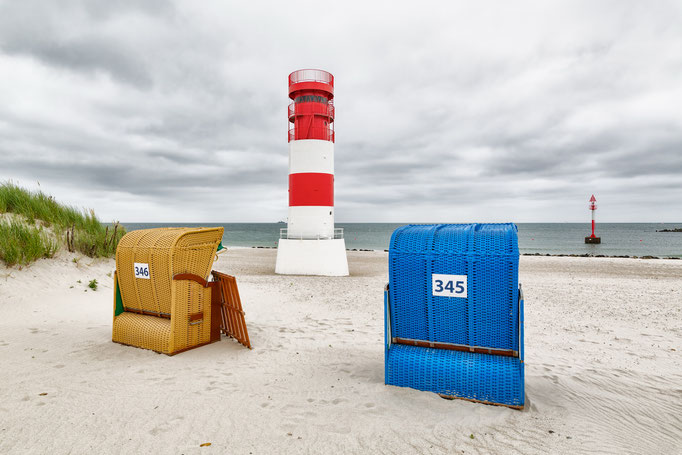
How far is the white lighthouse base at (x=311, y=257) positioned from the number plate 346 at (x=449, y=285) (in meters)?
13.6

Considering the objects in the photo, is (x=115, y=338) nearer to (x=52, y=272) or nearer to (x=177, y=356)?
(x=177, y=356)

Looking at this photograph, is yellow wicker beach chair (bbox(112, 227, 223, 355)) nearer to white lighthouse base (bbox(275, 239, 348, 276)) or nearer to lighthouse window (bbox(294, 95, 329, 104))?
white lighthouse base (bbox(275, 239, 348, 276))

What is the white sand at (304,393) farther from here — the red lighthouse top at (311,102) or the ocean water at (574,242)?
the ocean water at (574,242)

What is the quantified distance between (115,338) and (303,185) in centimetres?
1181

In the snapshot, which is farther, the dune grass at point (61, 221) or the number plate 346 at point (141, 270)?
the dune grass at point (61, 221)

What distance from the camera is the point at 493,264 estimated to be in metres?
4.56

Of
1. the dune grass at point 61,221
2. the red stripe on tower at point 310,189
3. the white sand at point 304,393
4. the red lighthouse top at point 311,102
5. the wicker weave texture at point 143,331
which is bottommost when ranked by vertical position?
Answer: the white sand at point 304,393

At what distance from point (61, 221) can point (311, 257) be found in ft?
32.4

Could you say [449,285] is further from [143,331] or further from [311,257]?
[311,257]

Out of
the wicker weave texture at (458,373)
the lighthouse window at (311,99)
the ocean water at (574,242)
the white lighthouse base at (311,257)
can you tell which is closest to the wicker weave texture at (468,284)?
the wicker weave texture at (458,373)

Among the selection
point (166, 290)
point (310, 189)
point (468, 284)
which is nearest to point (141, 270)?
point (166, 290)

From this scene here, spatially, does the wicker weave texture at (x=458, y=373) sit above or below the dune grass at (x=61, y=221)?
below

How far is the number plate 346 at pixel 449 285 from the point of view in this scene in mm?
4691

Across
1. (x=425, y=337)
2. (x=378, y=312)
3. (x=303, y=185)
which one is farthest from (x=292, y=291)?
(x=425, y=337)
